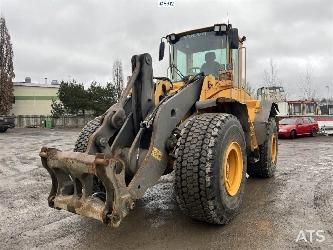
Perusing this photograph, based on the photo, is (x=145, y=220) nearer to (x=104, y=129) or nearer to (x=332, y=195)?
(x=104, y=129)

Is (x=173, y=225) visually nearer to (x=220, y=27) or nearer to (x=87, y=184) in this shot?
(x=87, y=184)

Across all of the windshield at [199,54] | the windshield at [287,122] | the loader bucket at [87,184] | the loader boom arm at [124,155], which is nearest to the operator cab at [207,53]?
the windshield at [199,54]

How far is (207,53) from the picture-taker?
21.1 ft

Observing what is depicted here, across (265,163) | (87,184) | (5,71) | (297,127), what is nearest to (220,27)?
(265,163)

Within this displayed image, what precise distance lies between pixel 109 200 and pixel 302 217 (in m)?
2.75

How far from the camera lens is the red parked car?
23094 millimetres

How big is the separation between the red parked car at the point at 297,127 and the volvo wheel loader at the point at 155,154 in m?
18.1

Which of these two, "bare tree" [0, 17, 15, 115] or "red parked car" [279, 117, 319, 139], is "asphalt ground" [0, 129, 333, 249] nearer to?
"red parked car" [279, 117, 319, 139]

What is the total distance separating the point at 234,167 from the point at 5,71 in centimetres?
4808

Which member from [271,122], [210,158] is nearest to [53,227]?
[210,158]

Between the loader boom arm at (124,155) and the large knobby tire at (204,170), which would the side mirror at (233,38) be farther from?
the large knobby tire at (204,170)

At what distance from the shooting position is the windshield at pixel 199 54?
20.7 ft

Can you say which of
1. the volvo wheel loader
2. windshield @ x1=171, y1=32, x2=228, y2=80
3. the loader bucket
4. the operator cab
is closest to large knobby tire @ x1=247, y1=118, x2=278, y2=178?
the operator cab

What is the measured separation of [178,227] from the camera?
186 inches
